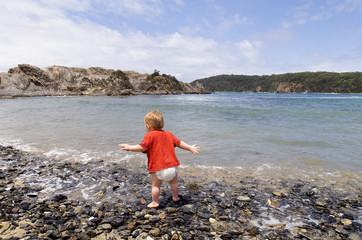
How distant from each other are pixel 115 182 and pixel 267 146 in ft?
19.4

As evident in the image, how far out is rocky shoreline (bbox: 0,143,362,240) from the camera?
9.48 ft

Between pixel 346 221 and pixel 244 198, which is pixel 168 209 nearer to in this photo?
pixel 244 198

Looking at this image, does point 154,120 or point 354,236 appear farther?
point 154,120

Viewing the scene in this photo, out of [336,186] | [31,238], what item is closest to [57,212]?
[31,238]

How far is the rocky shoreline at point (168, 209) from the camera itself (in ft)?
9.48

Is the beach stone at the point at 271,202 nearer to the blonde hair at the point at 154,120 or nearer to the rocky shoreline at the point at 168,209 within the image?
the rocky shoreline at the point at 168,209

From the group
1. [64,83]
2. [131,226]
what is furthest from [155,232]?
[64,83]

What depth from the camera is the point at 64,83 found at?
85.2 meters

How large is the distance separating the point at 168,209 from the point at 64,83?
316 ft

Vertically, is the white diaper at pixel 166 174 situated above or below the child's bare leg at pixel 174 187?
above

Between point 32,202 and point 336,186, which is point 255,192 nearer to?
point 336,186

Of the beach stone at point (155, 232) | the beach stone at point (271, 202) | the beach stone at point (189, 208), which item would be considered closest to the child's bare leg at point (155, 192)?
the beach stone at point (189, 208)

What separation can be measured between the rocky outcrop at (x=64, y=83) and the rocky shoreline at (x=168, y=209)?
7477 cm

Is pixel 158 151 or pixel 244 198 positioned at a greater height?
pixel 158 151
